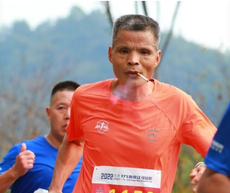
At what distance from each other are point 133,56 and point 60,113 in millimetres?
2190

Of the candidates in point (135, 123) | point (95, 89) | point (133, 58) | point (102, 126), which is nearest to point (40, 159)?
point (95, 89)

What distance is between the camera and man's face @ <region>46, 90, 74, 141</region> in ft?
21.5

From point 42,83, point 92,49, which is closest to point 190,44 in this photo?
point 92,49

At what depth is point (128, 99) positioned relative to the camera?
4.65 metres

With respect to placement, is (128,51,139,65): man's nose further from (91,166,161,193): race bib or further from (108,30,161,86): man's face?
(91,166,161,193): race bib

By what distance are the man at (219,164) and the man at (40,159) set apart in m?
3.11

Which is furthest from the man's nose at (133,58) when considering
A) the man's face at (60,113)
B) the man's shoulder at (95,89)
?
the man's face at (60,113)

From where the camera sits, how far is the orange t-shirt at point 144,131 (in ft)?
14.6

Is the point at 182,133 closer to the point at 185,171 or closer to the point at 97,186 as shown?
the point at 97,186

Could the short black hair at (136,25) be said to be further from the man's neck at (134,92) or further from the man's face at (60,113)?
the man's face at (60,113)

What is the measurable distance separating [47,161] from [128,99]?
1999mm

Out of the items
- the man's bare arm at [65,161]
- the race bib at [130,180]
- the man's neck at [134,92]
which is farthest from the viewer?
the man's bare arm at [65,161]

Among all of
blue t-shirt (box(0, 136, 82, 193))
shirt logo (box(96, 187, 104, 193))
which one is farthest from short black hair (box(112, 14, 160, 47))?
blue t-shirt (box(0, 136, 82, 193))

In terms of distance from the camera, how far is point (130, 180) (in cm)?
441
